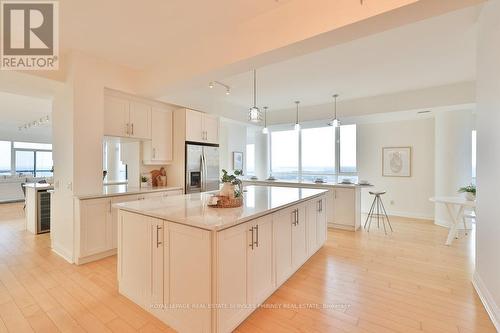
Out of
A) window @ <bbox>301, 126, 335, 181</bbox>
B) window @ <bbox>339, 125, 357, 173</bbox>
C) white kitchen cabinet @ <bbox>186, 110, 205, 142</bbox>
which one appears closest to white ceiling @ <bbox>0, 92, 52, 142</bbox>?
white kitchen cabinet @ <bbox>186, 110, 205, 142</bbox>

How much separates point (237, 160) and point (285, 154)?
185cm

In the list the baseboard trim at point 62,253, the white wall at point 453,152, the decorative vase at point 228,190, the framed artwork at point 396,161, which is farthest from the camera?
the framed artwork at point 396,161

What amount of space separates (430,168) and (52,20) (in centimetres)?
728

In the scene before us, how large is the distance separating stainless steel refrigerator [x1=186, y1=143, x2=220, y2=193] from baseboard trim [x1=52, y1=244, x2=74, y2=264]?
1.93m

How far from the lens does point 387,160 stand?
599 centimetres

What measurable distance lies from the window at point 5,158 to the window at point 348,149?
11254 millimetres

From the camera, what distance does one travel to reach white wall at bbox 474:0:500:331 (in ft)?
6.25

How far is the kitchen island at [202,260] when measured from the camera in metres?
1.63

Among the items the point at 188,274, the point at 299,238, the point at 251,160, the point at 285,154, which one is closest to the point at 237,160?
the point at 251,160

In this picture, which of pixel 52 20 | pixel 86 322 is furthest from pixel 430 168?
pixel 52 20

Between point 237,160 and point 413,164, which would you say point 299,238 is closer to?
point 237,160

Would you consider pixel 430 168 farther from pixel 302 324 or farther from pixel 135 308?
pixel 135 308

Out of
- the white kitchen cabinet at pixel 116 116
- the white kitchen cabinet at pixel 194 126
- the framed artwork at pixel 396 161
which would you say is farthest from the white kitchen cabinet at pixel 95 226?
the framed artwork at pixel 396 161

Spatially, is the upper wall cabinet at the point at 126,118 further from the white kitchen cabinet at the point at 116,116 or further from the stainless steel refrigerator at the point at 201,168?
the stainless steel refrigerator at the point at 201,168
